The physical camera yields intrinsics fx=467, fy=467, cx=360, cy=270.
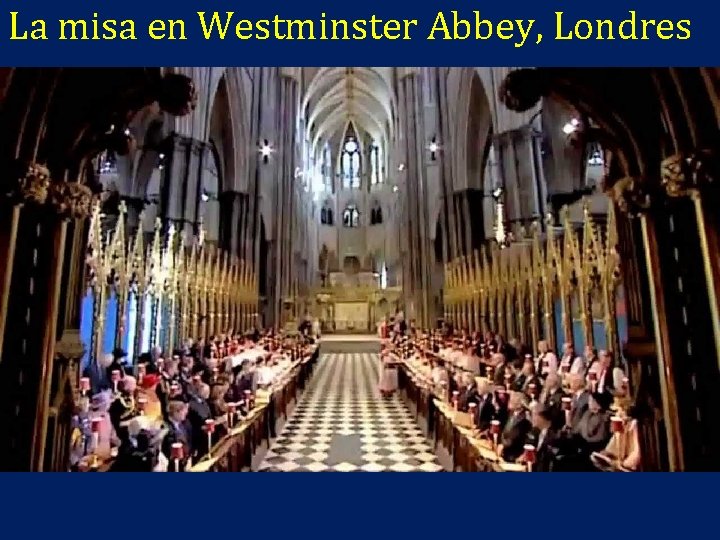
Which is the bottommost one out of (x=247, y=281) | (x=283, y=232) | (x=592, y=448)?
(x=592, y=448)

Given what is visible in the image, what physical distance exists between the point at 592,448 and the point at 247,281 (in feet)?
47.3

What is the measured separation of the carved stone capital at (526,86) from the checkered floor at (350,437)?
3561 millimetres

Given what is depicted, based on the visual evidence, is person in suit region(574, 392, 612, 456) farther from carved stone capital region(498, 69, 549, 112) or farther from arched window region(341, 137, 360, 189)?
arched window region(341, 137, 360, 189)

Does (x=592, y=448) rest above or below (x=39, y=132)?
below

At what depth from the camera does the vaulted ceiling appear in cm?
3416

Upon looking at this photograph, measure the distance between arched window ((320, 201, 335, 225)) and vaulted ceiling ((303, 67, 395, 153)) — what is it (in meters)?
5.67

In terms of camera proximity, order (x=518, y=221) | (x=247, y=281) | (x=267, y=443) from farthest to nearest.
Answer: (x=247, y=281) < (x=518, y=221) < (x=267, y=443)

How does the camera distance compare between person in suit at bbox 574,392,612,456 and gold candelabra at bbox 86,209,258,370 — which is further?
gold candelabra at bbox 86,209,258,370

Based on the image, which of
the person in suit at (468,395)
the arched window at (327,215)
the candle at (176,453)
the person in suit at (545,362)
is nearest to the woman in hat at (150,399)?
the candle at (176,453)

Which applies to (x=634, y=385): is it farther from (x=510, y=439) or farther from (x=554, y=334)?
(x=554, y=334)

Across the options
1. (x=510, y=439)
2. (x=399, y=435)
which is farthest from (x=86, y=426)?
(x=399, y=435)

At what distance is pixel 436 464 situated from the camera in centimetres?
621

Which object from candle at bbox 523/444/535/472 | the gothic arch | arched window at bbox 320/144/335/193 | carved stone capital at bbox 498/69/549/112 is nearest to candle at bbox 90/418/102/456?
candle at bbox 523/444/535/472

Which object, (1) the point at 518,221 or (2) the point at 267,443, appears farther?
(1) the point at 518,221
